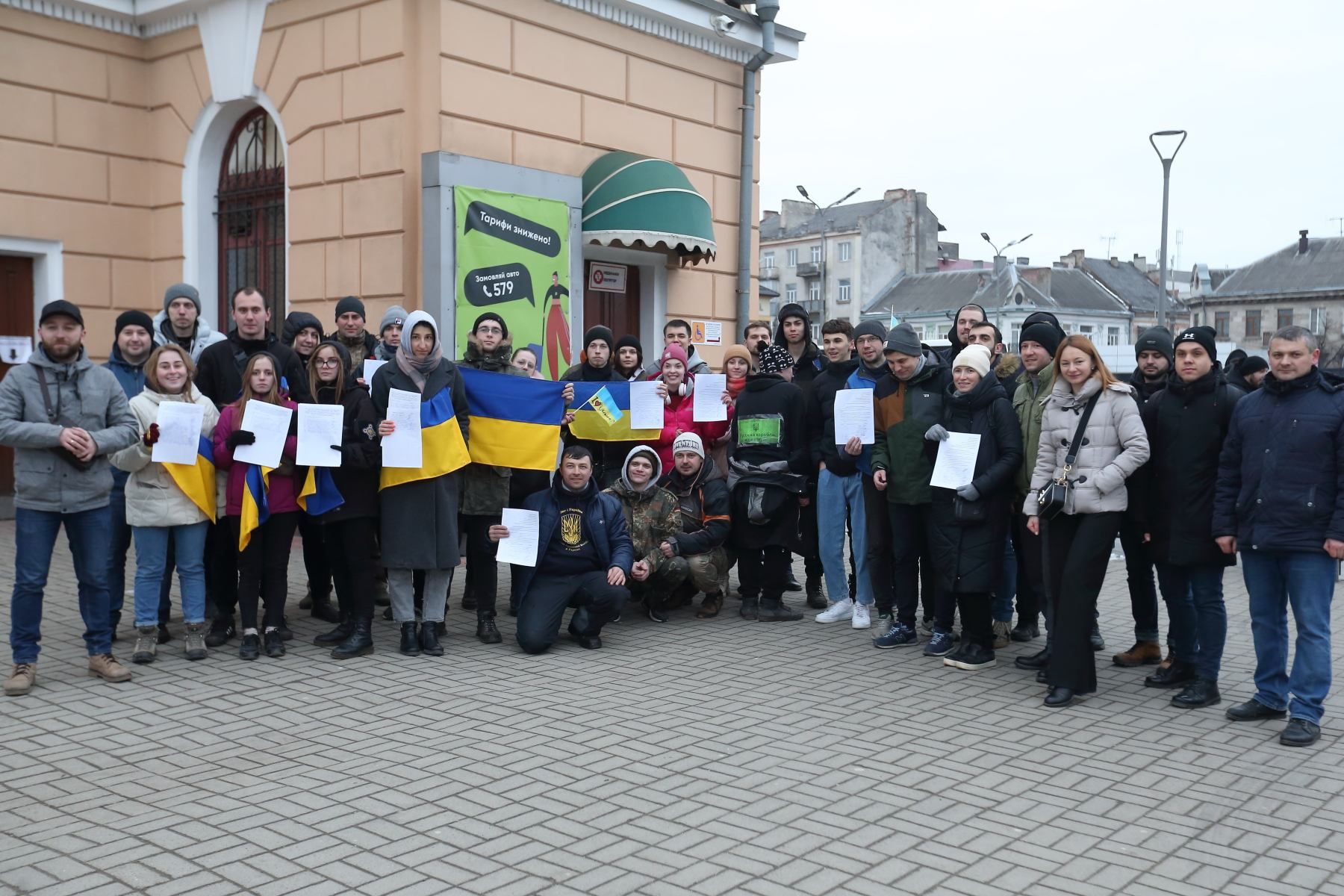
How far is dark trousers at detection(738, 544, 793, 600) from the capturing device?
28.2 ft

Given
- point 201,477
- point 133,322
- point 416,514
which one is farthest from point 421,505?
point 133,322

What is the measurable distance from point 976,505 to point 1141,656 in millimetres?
1564

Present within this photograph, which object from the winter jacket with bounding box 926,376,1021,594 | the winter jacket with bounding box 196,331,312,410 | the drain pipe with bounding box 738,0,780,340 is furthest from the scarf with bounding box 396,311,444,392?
the drain pipe with bounding box 738,0,780,340

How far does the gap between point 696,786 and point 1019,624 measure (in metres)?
3.90

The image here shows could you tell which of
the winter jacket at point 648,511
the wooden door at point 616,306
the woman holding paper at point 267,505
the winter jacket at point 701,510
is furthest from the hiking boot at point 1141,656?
the wooden door at point 616,306

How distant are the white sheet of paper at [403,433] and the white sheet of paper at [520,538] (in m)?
0.69

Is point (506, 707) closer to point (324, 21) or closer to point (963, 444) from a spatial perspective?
point (963, 444)

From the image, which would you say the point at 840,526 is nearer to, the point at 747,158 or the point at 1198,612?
the point at 1198,612

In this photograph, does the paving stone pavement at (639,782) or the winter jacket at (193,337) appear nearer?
the paving stone pavement at (639,782)

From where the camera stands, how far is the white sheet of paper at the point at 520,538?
24.4 ft

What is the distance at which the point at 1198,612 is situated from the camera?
21.3 ft

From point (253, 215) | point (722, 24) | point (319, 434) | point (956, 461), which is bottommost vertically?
point (956, 461)

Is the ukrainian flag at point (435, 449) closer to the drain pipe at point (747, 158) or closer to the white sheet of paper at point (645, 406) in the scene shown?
the white sheet of paper at point (645, 406)

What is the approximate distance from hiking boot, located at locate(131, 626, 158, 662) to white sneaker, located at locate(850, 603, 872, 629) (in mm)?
4516
